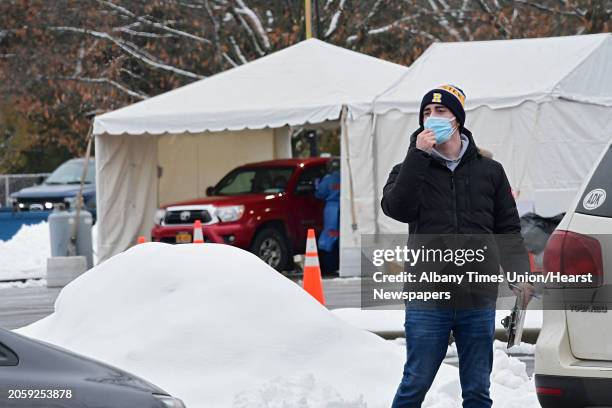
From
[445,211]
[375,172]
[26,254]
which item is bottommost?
[26,254]

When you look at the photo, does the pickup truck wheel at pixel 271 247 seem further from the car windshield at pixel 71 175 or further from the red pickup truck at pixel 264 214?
the car windshield at pixel 71 175

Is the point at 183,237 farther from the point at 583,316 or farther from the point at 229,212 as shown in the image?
the point at 583,316

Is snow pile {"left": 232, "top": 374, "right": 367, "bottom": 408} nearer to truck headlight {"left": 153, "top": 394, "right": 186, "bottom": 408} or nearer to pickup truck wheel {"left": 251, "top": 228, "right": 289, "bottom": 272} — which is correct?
truck headlight {"left": 153, "top": 394, "right": 186, "bottom": 408}

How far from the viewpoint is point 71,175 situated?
35625 mm

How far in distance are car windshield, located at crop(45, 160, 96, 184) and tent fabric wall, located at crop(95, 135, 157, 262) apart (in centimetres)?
970

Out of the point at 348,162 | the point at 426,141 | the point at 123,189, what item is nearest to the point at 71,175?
the point at 123,189

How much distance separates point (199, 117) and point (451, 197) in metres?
15.7

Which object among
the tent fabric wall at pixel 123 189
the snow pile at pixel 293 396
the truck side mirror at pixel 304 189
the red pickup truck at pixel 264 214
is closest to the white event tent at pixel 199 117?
the tent fabric wall at pixel 123 189

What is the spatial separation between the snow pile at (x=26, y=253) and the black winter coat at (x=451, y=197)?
1703 cm

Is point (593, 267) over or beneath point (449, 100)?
beneath

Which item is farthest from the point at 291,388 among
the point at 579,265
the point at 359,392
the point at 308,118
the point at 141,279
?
the point at 308,118

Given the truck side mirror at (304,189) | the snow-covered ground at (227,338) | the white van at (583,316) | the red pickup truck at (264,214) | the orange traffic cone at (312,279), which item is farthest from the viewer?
the truck side mirror at (304,189)

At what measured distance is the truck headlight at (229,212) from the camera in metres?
21.7

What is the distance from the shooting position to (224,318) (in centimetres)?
929
